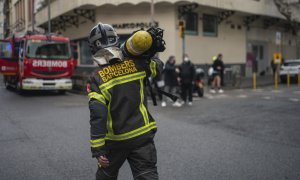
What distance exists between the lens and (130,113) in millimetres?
3064

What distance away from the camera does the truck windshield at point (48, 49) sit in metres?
15.7

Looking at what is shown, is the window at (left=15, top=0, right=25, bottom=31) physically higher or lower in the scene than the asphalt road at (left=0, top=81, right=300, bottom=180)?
higher

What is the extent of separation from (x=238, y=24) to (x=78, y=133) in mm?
21679

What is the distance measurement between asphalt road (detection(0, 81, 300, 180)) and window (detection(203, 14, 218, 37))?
13.3 meters

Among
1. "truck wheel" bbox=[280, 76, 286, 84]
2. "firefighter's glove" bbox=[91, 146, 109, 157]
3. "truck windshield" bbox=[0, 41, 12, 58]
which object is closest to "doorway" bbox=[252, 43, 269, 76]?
"truck wheel" bbox=[280, 76, 286, 84]

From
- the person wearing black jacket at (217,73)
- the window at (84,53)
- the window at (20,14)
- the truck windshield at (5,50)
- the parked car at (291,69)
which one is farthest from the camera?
the window at (20,14)

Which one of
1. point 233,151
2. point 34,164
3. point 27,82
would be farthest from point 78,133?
point 27,82

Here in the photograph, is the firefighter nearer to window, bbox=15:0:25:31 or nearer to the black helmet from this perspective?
the black helmet

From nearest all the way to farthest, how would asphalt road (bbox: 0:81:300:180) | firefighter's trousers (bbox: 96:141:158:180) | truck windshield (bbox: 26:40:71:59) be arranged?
firefighter's trousers (bbox: 96:141:158:180), asphalt road (bbox: 0:81:300:180), truck windshield (bbox: 26:40:71:59)

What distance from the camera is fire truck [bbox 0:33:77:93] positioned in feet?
51.1

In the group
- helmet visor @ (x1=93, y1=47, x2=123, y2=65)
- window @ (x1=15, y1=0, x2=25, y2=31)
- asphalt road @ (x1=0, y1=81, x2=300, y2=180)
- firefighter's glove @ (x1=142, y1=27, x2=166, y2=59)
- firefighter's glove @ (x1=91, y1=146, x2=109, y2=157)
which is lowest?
asphalt road @ (x1=0, y1=81, x2=300, y2=180)

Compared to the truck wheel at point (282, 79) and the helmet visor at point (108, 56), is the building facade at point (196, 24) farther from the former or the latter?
the helmet visor at point (108, 56)

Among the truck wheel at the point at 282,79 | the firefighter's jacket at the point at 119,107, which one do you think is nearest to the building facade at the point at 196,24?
the truck wheel at the point at 282,79

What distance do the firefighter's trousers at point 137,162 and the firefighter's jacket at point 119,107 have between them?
6 cm
